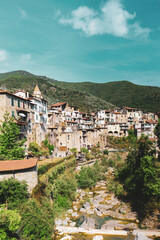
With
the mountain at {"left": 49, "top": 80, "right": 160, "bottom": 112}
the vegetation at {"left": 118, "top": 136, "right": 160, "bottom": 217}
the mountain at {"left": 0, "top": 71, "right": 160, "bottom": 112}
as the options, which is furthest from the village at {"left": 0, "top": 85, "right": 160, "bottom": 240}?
the mountain at {"left": 49, "top": 80, "right": 160, "bottom": 112}

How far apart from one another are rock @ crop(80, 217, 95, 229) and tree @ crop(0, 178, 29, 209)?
8.11 m

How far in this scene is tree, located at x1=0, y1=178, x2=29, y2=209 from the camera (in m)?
16.5

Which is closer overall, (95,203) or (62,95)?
(95,203)

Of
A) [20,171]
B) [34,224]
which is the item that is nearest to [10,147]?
[20,171]

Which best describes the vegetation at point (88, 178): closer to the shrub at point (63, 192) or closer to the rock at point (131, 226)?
the shrub at point (63, 192)

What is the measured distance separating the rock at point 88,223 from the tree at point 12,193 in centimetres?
811

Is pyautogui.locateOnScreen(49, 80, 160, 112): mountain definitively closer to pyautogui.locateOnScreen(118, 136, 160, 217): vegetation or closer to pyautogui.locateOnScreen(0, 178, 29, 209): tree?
pyautogui.locateOnScreen(118, 136, 160, 217): vegetation

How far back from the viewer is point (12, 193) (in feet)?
55.2

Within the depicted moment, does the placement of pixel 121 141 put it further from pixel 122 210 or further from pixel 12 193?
pixel 12 193

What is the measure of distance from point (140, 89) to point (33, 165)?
143 meters

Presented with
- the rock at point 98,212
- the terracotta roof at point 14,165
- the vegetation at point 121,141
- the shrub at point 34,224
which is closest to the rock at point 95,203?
the rock at point 98,212

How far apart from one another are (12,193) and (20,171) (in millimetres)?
2384

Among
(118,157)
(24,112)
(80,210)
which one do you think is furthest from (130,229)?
(118,157)

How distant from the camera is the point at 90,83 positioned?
646ft
